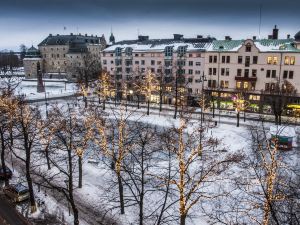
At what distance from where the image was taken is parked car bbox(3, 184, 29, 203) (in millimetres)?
26781

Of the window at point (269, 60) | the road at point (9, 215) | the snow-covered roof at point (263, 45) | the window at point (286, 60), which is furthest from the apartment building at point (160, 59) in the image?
the road at point (9, 215)

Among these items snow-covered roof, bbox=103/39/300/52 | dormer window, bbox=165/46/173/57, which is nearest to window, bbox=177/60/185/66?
dormer window, bbox=165/46/173/57

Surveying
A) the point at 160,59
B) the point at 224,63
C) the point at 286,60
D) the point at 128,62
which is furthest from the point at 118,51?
the point at 286,60

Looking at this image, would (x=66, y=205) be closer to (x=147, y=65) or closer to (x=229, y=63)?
(x=229, y=63)

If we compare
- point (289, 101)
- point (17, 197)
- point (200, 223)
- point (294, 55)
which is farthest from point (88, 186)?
point (294, 55)

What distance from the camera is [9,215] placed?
24.7m

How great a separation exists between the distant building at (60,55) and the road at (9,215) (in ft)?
293

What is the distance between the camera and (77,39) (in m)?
128

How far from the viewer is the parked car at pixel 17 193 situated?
87.9 feet

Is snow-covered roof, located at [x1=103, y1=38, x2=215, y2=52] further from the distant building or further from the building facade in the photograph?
the distant building

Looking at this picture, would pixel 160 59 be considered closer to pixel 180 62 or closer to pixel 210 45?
pixel 180 62

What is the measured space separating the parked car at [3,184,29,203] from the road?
2.09 ft

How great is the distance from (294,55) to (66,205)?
160ft

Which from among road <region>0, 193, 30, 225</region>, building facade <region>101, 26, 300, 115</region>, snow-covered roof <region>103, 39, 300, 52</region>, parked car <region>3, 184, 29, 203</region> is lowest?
road <region>0, 193, 30, 225</region>
